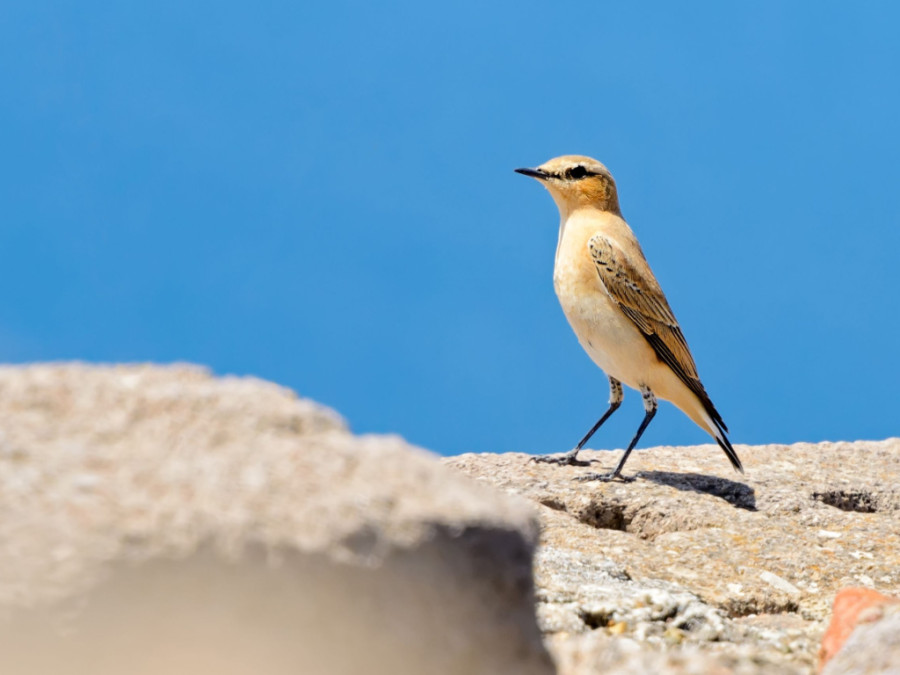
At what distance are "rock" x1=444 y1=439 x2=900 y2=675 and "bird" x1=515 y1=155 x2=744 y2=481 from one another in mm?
485

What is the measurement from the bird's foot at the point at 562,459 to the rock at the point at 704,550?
125mm

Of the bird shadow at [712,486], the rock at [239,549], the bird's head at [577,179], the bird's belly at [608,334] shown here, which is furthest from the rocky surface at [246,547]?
the bird's head at [577,179]

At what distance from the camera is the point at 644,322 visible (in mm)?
7035

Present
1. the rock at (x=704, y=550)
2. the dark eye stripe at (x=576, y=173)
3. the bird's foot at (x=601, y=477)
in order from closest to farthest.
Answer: the rock at (x=704, y=550), the bird's foot at (x=601, y=477), the dark eye stripe at (x=576, y=173)

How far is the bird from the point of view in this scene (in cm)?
704

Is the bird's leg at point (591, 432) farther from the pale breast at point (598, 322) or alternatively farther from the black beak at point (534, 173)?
the black beak at point (534, 173)

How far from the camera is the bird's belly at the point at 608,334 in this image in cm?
701

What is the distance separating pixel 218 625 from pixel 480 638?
2.05 ft

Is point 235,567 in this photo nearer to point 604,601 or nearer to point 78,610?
point 78,610

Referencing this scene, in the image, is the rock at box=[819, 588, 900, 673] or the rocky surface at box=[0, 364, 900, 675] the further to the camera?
the rock at box=[819, 588, 900, 673]

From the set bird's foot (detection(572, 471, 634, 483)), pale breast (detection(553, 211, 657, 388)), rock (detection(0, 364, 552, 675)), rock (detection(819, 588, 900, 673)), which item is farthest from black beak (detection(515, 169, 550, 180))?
rock (detection(0, 364, 552, 675))

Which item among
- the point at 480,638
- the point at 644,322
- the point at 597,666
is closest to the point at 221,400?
the point at 480,638

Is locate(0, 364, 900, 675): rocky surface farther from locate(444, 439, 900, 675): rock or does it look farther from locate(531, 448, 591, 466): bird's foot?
locate(531, 448, 591, 466): bird's foot

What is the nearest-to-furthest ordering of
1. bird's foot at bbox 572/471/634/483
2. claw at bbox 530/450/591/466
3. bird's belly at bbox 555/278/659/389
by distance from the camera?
1. bird's foot at bbox 572/471/634/483
2. bird's belly at bbox 555/278/659/389
3. claw at bbox 530/450/591/466
